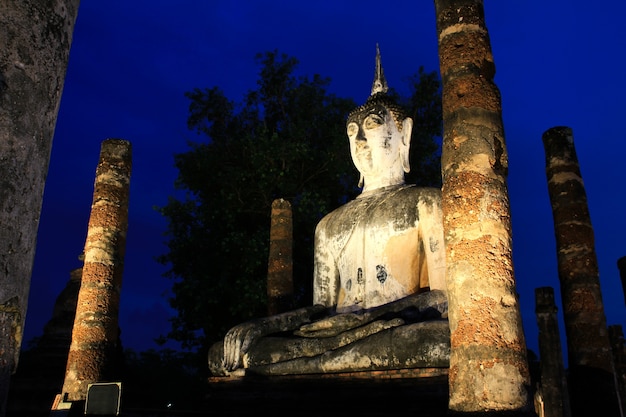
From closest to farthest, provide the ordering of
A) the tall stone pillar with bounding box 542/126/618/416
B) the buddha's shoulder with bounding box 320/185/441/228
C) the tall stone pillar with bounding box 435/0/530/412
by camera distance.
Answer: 1. the tall stone pillar with bounding box 435/0/530/412
2. the buddha's shoulder with bounding box 320/185/441/228
3. the tall stone pillar with bounding box 542/126/618/416

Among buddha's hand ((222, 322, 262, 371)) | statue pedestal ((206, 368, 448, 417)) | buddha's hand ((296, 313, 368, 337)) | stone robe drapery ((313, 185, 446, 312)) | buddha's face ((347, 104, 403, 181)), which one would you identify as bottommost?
statue pedestal ((206, 368, 448, 417))

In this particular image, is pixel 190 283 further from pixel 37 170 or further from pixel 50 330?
pixel 37 170

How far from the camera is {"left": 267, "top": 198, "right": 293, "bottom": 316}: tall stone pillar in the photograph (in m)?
9.70

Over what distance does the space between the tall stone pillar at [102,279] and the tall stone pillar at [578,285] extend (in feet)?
23.9

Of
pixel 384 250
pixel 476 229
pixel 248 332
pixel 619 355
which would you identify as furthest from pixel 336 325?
pixel 619 355

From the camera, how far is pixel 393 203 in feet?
23.8

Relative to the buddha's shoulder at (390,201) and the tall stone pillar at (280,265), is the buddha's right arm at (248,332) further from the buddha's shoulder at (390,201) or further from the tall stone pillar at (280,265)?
the tall stone pillar at (280,265)

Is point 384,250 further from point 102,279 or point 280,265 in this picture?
point 102,279

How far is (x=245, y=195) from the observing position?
14.6 meters

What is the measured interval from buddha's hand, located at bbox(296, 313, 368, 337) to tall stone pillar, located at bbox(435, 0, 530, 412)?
1787mm

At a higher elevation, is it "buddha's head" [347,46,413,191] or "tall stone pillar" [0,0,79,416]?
"buddha's head" [347,46,413,191]

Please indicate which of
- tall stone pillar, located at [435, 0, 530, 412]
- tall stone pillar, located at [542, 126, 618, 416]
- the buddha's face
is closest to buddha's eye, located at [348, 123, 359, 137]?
the buddha's face

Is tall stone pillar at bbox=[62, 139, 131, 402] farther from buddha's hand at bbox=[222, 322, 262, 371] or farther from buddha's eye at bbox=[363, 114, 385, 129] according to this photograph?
buddha's eye at bbox=[363, 114, 385, 129]

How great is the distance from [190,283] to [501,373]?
419 inches
